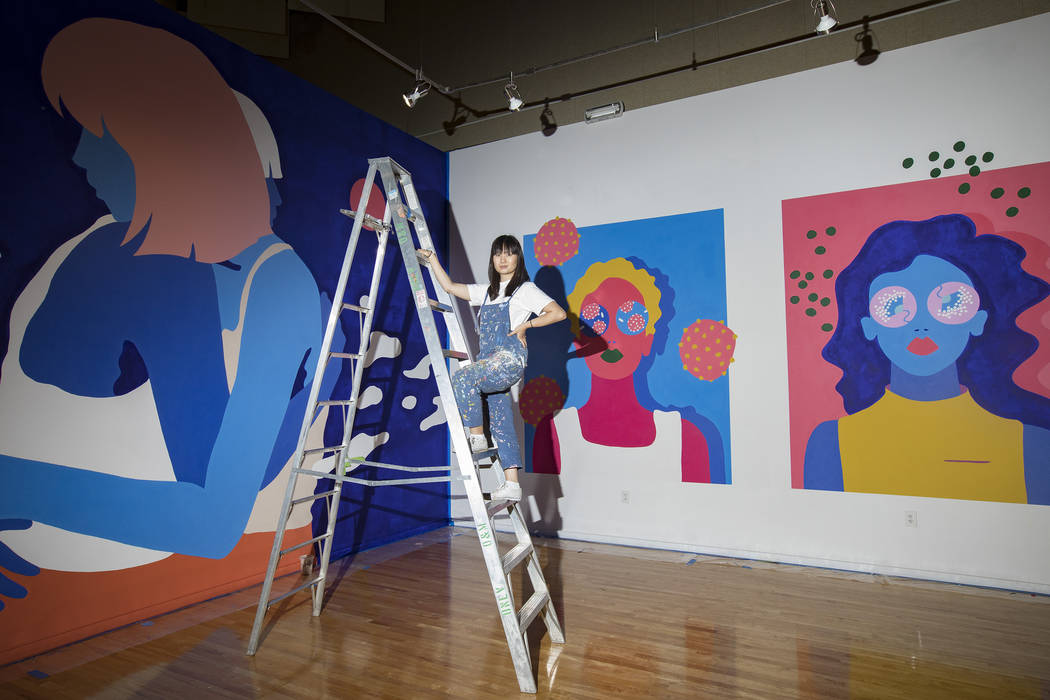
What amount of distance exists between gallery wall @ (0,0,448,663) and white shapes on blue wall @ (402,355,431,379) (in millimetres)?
588

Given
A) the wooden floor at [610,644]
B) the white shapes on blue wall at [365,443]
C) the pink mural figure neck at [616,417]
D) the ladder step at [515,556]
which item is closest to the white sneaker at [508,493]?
the ladder step at [515,556]

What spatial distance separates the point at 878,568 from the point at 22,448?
4.51 meters

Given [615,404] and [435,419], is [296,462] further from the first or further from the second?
[615,404]

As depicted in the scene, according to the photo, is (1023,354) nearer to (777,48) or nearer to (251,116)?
(777,48)

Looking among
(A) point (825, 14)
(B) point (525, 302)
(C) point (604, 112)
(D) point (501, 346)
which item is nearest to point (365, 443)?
(D) point (501, 346)

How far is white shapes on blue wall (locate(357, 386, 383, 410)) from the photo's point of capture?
4.09 m

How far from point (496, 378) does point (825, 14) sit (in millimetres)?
3165

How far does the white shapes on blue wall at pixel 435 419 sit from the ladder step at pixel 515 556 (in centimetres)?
233

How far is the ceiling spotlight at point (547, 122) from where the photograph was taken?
474cm

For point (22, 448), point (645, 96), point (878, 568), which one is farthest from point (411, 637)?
point (645, 96)

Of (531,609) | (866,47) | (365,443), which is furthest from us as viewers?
(365,443)

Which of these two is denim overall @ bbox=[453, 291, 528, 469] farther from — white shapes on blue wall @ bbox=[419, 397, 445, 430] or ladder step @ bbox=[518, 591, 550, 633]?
white shapes on blue wall @ bbox=[419, 397, 445, 430]

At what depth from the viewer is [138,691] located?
216 cm

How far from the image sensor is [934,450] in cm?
341
